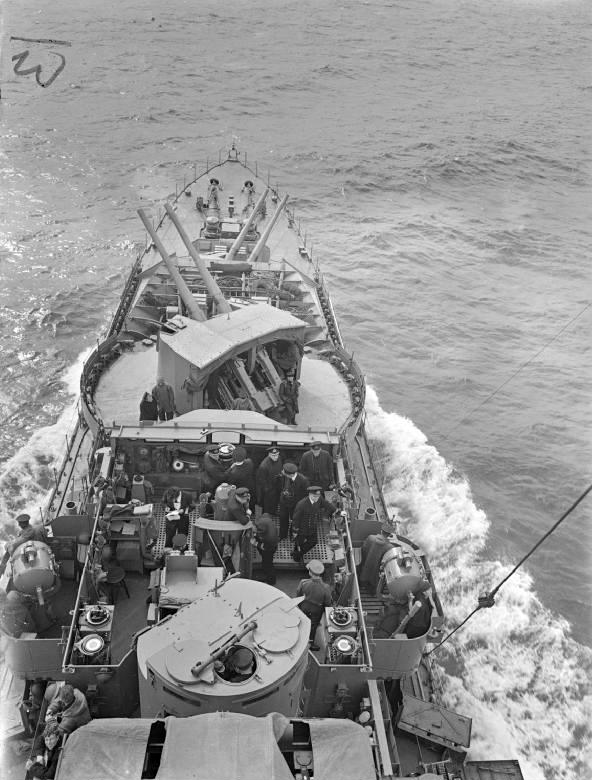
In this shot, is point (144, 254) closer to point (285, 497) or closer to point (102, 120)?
point (285, 497)

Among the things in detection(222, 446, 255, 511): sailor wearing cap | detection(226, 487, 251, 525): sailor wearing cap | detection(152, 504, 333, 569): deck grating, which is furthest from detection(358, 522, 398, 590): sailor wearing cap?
detection(226, 487, 251, 525): sailor wearing cap

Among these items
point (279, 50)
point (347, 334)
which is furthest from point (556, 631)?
point (279, 50)

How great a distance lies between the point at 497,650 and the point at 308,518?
679 centimetres

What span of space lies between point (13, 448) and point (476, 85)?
156ft

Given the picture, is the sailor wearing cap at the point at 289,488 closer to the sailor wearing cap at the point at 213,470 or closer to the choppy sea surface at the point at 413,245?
the sailor wearing cap at the point at 213,470

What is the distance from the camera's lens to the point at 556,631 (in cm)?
1579

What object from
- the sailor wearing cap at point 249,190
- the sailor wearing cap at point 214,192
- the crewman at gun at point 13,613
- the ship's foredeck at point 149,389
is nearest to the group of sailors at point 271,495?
the crewman at gun at point 13,613

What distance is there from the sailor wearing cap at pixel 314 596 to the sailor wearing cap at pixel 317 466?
230cm

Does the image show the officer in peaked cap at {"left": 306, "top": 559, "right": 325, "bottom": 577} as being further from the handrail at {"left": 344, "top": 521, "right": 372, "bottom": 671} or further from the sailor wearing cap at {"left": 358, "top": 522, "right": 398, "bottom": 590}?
the sailor wearing cap at {"left": 358, "top": 522, "right": 398, "bottom": 590}

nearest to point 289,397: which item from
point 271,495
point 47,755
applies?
point 271,495

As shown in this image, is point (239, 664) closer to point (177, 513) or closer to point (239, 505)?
point (239, 505)

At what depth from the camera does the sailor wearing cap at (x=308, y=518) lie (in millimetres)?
11203

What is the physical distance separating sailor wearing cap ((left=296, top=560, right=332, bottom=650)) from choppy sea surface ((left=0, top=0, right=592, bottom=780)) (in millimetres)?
5681

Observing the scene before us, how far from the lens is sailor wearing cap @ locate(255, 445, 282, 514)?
38.0 ft
